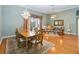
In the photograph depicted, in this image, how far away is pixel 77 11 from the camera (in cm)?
202

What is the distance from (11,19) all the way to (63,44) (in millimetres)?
1109

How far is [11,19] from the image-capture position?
196 cm

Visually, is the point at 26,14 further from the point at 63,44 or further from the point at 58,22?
the point at 63,44

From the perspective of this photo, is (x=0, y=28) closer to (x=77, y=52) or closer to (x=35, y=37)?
(x=35, y=37)

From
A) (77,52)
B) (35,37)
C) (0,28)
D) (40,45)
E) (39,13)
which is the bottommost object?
(77,52)

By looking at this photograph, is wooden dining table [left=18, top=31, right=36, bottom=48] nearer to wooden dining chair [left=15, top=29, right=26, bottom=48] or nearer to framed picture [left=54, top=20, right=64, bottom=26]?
wooden dining chair [left=15, top=29, right=26, bottom=48]

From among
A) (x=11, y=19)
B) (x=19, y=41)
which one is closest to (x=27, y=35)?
(x=19, y=41)

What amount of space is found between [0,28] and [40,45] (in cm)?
82

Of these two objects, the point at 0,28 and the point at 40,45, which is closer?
the point at 0,28

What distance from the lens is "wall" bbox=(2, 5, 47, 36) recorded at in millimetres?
1921

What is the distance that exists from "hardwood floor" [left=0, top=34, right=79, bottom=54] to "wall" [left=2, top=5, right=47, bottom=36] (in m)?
0.21

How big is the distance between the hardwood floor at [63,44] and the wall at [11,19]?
0.70 feet

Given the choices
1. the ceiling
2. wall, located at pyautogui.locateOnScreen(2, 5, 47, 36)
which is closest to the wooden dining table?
wall, located at pyautogui.locateOnScreen(2, 5, 47, 36)
